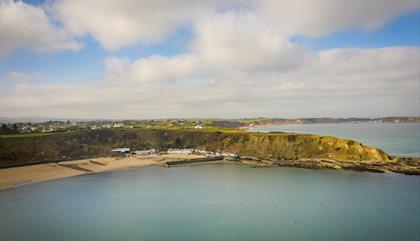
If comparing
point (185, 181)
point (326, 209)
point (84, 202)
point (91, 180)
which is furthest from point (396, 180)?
point (91, 180)

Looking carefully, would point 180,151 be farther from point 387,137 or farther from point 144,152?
point 387,137

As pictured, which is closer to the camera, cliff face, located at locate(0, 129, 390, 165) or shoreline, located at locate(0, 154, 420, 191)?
shoreline, located at locate(0, 154, 420, 191)

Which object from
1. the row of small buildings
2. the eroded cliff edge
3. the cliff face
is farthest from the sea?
the row of small buildings

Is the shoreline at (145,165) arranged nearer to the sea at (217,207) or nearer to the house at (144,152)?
the sea at (217,207)

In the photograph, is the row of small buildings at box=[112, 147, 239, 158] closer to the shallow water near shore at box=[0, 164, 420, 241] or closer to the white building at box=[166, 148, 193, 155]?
the white building at box=[166, 148, 193, 155]

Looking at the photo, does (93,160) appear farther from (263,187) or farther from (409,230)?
(409,230)

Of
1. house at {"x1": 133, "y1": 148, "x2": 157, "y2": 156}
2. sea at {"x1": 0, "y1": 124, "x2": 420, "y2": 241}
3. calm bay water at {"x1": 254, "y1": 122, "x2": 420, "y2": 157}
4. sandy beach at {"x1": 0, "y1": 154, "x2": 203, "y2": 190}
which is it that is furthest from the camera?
calm bay water at {"x1": 254, "y1": 122, "x2": 420, "y2": 157}
